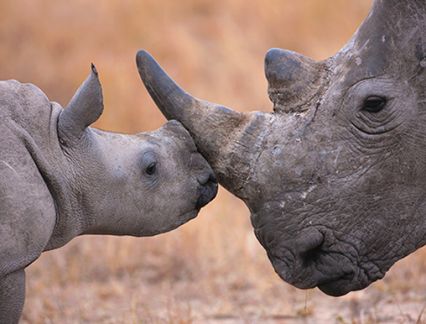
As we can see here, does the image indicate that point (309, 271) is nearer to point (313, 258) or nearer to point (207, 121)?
point (313, 258)

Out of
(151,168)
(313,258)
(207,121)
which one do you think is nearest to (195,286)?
(151,168)

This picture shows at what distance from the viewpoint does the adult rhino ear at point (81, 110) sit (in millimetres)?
5707

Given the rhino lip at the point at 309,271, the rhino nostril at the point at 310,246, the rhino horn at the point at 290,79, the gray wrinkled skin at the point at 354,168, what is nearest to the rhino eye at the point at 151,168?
the gray wrinkled skin at the point at 354,168

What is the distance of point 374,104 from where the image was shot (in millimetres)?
5547

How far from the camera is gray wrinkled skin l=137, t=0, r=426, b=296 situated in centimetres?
550

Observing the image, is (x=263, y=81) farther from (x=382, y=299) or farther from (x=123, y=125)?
(x=382, y=299)

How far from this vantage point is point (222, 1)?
15.1 metres

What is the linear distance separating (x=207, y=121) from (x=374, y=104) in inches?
32.0

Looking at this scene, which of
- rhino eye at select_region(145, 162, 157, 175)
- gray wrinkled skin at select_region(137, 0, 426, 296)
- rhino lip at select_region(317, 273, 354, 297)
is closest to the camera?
gray wrinkled skin at select_region(137, 0, 426, 296)

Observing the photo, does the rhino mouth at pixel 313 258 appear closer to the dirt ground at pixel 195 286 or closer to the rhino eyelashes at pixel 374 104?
the rhino eyelashes at pixel 374 104

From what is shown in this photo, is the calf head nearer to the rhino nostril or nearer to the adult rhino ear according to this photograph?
the adult rhino ear

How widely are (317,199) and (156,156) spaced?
3.02ft

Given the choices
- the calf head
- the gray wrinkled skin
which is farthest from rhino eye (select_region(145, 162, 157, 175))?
the gray wrinkled skin

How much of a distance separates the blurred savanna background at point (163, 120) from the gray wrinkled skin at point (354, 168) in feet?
3.52
